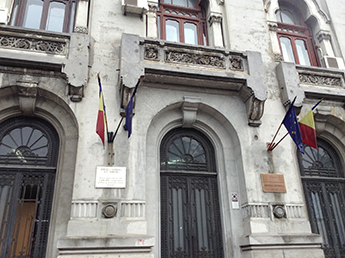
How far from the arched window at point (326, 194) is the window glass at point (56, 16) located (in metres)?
10.1

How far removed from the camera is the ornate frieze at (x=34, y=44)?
945cm

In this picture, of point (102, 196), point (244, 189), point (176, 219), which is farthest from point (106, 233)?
point (244, 189)

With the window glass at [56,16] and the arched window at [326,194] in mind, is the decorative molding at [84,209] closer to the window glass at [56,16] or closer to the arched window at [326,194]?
the window glass at [56,16]

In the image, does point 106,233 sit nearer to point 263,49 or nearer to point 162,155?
point 162,155

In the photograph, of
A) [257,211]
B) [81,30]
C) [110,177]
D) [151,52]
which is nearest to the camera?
[110,177]

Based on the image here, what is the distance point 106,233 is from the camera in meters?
8.05

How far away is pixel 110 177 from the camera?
8.66 meters

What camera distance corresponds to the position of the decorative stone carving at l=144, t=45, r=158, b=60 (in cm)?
1026

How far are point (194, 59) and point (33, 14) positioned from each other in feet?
19.9

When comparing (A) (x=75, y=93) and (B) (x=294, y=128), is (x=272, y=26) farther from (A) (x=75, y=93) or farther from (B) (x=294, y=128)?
(A) (x=75, y=93)

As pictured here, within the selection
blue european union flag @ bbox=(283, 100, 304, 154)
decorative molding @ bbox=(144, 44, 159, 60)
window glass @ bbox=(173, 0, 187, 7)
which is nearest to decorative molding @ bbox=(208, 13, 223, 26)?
window glass @ bbox=(173, 0, 187, 7)

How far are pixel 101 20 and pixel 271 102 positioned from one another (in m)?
6.63

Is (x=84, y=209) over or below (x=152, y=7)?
below

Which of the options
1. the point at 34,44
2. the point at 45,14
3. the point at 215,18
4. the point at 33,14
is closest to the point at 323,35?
the point at 215,18
